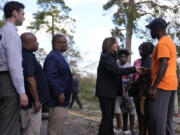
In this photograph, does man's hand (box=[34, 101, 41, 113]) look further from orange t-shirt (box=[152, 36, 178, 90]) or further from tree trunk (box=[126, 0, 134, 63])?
tree trunk (box=[126, 0, 134, 63])

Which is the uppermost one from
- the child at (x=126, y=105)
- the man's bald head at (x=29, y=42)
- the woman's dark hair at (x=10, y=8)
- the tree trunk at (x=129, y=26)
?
the tree trunk at (x=129, y=26)

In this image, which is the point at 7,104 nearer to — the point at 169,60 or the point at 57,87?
the point at 57,87

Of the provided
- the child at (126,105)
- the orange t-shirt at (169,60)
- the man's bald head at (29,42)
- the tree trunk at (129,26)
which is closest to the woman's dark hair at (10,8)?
the man's bald head at (29,42)

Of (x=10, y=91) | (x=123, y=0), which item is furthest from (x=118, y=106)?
(x=123, y=0)

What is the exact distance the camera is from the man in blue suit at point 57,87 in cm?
403

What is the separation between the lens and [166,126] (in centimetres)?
404

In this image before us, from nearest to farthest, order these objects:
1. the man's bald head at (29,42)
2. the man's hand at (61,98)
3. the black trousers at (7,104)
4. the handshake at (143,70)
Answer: the black trousers at (7,104) → the man's bald head at (29,42) → the man's hand at (61,98) → the handshake at (143,70)

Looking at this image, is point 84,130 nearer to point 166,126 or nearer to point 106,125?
point 106,125

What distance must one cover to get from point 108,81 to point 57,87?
112 centimetres

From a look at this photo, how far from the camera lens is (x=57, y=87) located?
4.01 metres

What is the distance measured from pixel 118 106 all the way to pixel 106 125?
1159 mm

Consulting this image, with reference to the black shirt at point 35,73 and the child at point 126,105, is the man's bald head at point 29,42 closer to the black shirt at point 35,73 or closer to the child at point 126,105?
the black shirt at point 35,73

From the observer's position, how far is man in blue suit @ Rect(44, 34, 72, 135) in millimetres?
4031

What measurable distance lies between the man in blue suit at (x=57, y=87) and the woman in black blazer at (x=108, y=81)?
77 cm
